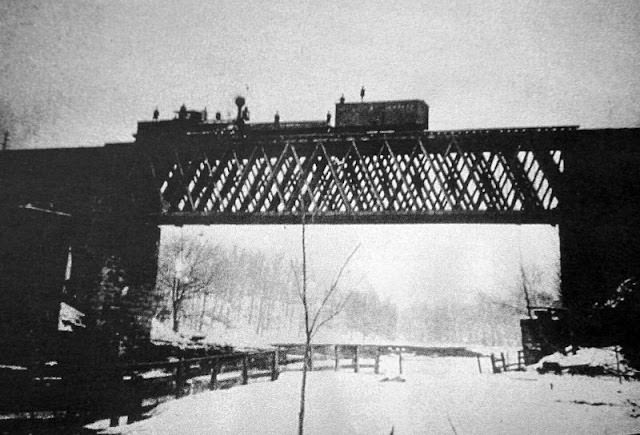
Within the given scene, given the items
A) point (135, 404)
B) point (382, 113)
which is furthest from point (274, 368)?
point (382, 113)

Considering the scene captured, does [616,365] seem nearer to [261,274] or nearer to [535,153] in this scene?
[535,153]

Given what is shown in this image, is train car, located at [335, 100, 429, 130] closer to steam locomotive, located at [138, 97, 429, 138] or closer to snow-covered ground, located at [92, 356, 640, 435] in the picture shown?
steam locomotive, located at [138, 97, 429, 138]

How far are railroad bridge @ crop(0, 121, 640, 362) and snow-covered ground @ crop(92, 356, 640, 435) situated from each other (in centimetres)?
→ 318

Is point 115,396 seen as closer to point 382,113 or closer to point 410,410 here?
point 410,410

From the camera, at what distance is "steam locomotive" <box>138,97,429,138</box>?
14.7 meters

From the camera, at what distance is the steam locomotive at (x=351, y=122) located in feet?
48.3

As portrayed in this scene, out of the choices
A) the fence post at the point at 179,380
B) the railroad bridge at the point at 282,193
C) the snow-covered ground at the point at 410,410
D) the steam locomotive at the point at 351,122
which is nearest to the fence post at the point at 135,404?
the snow-covered ground at the point at 410,410

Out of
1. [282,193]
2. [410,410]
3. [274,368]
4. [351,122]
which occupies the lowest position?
[410,410]

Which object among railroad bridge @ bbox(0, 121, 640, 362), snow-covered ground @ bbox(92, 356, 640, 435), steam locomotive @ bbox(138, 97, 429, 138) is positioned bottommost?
snow-covered ground @ bbox(92, 356, 640, 435)

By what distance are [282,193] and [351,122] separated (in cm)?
473

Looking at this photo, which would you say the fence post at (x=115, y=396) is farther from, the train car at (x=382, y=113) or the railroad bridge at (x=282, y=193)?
the train car at (x=382, y=113)

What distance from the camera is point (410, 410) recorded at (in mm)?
9469

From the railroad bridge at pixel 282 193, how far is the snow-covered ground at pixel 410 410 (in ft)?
10.4

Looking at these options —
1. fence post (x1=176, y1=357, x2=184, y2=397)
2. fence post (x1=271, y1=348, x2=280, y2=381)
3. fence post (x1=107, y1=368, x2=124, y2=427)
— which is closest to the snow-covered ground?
fence post (x1=107, y1=368, x2=124, y2=427)
